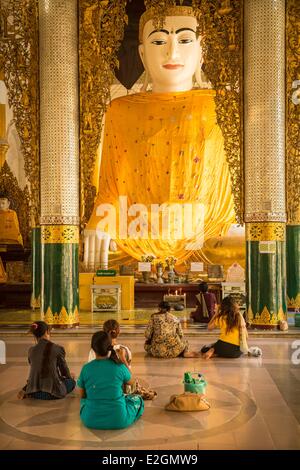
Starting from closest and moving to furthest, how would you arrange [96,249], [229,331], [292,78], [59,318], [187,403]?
1. [187,403]
2. [229,331]
3. [59,318]
4. [292,78]
5. [96,249]

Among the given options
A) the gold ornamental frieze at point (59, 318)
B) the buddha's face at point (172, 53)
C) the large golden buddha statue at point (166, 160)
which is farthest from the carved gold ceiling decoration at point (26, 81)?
the buddha's face at point (172, 53)

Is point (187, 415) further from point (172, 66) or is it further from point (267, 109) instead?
point (172, 66)

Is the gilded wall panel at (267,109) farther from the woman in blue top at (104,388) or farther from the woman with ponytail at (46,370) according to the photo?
the woman in blue top at (104,388)

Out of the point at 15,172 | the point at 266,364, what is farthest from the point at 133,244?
the point at 266,364

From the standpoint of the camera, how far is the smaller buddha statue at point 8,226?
14.8 meters

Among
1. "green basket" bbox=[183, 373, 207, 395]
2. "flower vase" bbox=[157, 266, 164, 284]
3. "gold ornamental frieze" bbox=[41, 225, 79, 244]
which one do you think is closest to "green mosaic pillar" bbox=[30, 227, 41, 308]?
"flower vase" bbox=[157, 266, 164, 284]

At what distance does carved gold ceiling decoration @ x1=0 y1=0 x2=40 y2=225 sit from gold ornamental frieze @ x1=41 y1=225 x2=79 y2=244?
0.48 metres

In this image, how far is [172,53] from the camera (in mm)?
15391

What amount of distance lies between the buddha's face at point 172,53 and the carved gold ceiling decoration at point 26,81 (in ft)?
17.7

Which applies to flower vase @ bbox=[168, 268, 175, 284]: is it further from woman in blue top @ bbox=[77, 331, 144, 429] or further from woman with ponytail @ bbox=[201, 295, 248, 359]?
woman in blue top @ bbox=[77, 331, 144, 429]

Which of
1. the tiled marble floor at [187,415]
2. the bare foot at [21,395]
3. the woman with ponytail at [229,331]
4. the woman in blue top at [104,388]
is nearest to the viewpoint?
the tiled marble floor at [187,415]

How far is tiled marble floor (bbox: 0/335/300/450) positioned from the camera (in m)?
4.28

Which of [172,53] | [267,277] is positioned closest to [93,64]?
[267,277]

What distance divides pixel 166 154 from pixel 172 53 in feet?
7.80
